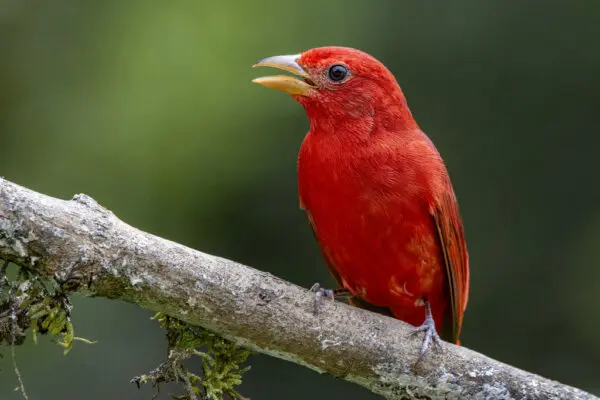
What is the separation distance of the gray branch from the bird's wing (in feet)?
1.68

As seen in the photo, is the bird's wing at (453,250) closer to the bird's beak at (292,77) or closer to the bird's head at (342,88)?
the bird's head at (342,88)

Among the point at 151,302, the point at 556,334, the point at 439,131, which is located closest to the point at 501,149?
→ the point at 439,131

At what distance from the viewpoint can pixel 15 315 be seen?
2.71m

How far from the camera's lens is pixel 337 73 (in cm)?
378

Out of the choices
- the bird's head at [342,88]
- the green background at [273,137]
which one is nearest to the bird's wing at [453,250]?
the bird's head at [342,88]

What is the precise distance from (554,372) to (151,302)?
2973 millimetres

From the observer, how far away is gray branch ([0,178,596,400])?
2.64m

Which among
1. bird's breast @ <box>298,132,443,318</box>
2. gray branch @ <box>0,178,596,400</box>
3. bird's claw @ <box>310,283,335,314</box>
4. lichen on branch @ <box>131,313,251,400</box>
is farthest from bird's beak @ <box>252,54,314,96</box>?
lichen on branch @ <box>131,313,251,400</box>

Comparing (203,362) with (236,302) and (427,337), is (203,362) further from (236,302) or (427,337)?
(427,337)

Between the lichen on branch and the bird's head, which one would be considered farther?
the bird's head

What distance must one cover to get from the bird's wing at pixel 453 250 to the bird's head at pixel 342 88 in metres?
0.36

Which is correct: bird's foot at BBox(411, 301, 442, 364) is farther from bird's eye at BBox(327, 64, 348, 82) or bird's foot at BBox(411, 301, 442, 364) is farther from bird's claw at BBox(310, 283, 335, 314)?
bird's eye at BBox(327, 64, 348, 82)

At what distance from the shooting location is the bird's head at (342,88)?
147 inches

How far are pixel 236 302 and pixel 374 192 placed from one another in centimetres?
77
